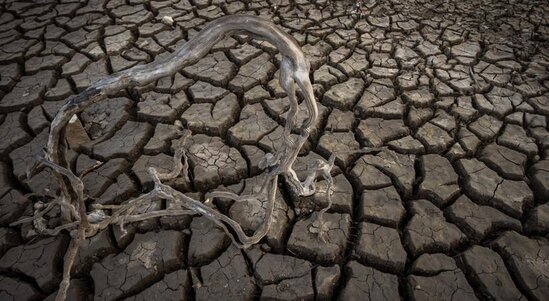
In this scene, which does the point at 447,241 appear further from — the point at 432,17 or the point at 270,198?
the point at 432,17

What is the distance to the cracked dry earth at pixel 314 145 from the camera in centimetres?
164

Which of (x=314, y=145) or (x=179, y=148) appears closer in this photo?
(x=179, y=148)

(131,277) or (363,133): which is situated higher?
(363,133)

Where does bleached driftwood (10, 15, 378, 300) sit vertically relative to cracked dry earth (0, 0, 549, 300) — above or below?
above

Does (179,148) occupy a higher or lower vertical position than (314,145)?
higher

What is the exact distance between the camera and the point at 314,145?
2246mm

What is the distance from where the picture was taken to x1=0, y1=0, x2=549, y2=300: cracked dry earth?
1.64m

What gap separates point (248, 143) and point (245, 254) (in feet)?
2.47

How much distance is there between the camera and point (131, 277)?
161 cm

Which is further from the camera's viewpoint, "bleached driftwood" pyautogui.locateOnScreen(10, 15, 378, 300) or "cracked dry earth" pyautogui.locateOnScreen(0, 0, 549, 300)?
"cracked dry earth" pyautogui.locateOnScreen(0, 0, 549, 300)

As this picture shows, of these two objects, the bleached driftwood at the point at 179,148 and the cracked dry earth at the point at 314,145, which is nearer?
the bleached driftwood at the point at 179,148

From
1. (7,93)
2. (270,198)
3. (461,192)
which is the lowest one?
(7,93)

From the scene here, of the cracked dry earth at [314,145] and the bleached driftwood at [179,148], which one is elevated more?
the bleached driftwood at [179,148]

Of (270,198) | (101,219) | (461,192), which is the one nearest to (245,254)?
(270,198)
